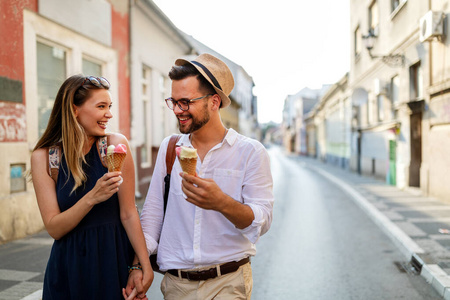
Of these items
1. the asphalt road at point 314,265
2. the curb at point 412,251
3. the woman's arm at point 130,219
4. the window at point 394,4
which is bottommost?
the asphalt road at point 314,265

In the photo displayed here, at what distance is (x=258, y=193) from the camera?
211 centimetres

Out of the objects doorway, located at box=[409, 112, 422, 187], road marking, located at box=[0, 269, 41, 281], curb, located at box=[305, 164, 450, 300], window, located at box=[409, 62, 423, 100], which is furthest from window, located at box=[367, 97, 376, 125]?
road marking, located at box=[0, 269, 41, 281]

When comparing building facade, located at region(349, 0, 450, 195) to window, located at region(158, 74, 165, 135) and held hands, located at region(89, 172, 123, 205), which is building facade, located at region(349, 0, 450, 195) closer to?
window, located at region(158, 74, 165, 135)

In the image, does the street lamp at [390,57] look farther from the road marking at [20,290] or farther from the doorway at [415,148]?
the road marking at [20,290]

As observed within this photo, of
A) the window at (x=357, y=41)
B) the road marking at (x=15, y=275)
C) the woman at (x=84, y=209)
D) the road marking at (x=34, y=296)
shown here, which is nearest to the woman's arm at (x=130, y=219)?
the woman at (x=84, y=209)

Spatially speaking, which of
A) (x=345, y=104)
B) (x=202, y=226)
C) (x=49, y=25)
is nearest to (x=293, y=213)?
(x=49, y=25)

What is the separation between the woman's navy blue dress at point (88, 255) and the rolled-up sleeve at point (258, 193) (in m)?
0.69


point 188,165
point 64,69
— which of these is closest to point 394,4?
point 64,69

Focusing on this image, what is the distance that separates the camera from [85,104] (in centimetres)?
217

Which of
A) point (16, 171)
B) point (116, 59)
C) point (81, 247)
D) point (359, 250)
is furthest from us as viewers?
point (116, 59)

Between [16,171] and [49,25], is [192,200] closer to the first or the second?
[16,171]

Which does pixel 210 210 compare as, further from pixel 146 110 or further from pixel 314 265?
pixel 146 110

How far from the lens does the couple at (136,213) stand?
2.06 metres

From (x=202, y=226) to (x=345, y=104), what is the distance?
26616 millimetres
